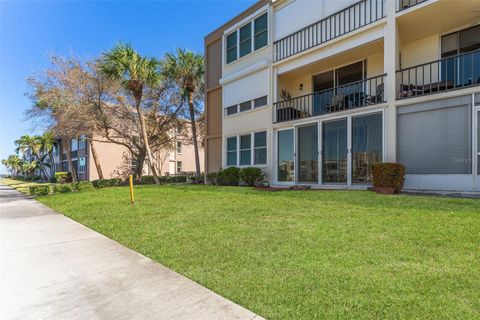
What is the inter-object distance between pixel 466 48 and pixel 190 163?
33895 mm

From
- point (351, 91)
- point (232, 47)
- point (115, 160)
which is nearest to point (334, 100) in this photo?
point (351, 91)

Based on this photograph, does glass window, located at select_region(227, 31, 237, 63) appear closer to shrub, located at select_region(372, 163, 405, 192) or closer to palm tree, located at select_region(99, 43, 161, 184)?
palm tree, located at select_region(99, 43, 161, 184)

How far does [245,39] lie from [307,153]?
7.79m

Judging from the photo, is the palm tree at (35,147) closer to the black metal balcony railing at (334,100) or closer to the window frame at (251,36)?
the window frame at (251,36)

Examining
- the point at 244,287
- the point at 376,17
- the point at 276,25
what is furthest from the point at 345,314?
the point at 276,25

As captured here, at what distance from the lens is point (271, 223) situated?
233 inches

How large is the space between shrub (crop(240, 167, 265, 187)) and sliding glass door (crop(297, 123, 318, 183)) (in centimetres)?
189

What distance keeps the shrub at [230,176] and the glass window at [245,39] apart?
21.5ft

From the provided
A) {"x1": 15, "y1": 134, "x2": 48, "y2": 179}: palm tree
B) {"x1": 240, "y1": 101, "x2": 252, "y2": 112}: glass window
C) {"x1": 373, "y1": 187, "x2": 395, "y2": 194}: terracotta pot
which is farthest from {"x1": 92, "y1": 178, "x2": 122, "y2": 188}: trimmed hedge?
{"x1": 15, "y1": 134, "x2": 48, "y2": 179}: palm tree

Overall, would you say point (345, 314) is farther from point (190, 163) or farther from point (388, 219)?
point (190, 163)

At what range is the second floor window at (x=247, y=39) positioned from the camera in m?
15.7

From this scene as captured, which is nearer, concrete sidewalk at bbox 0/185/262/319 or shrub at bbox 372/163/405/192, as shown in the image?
concrete sidewalk at bbox 0/185/262/319

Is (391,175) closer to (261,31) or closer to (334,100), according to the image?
(334,100)

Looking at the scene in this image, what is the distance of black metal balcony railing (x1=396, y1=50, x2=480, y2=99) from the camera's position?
972 centimetres
